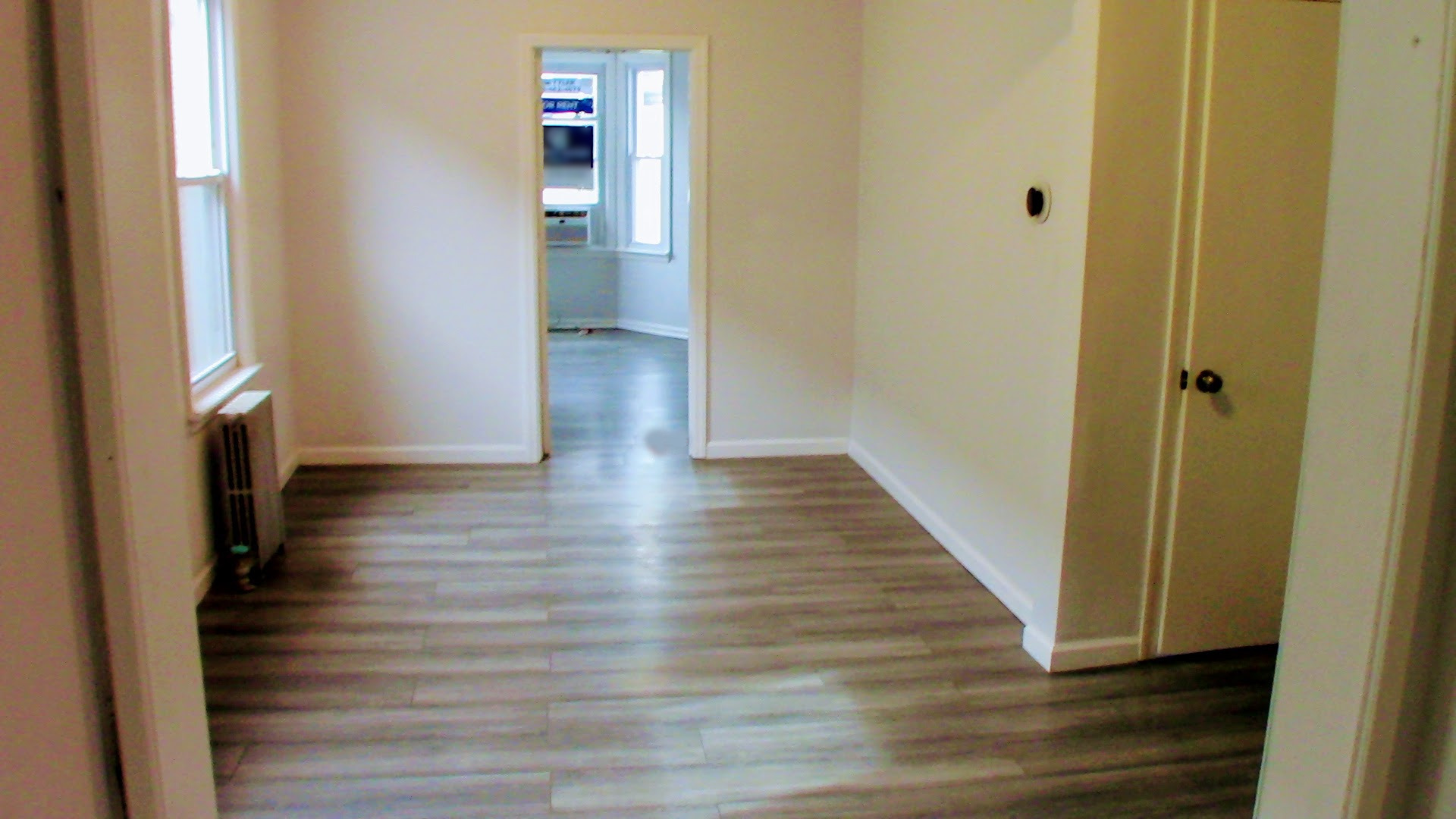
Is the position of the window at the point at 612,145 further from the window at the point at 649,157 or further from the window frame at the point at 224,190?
the window frame at the point at 224,190

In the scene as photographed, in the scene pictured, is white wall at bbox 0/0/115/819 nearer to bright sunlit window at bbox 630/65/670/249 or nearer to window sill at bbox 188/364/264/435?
window sill at bbox 188/364/264/435

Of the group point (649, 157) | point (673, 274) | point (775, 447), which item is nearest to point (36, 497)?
point (775, 447)

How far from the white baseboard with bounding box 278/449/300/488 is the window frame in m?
0.76

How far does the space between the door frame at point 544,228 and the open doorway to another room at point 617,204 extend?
284 centimetres

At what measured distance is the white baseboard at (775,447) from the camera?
588 cm

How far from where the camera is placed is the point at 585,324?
10352 millimetres

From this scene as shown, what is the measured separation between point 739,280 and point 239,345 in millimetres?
2395

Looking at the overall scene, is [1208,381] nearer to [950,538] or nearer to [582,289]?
[950,538]

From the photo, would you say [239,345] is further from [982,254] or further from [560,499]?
[982,254]

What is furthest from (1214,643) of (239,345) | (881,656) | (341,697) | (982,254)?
(239,345)

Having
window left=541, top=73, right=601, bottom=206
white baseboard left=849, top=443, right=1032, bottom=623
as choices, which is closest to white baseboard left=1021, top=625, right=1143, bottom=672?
white baseboard left=849, top=443, right=1032, bottom=623

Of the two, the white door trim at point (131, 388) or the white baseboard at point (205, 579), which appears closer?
the white door trim at point (131, 388)

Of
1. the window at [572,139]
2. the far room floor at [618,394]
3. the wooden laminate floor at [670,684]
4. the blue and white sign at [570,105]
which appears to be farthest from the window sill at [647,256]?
the wooden laminate floor at [670,684]

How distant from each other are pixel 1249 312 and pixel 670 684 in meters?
1.97
